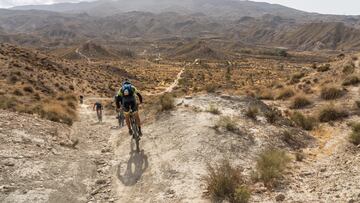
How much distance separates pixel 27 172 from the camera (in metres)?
10.9

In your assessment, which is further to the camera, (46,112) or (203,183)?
(46,112)

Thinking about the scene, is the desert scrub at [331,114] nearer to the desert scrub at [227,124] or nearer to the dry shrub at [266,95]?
the desert scrub at [227,124]

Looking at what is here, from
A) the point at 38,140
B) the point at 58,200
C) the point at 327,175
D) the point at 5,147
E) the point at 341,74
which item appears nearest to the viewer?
the point at 58,200

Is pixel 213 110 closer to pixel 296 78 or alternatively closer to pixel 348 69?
pixel 348 69

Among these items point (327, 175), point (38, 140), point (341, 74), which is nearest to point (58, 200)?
point (38, 140)

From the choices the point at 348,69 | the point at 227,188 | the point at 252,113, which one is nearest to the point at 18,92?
the point at 252,113

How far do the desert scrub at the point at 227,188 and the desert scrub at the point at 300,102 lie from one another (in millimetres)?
10691

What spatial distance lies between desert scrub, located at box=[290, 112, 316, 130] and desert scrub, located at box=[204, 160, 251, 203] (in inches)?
272

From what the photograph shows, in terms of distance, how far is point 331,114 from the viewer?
16297 millimetres

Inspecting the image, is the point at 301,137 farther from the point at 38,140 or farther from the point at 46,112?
the point at 46,112

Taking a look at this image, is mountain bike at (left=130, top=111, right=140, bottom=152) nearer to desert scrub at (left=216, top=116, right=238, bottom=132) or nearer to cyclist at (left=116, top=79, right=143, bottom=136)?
cyclist at (left=116, top=79, right=143, bottom=136)

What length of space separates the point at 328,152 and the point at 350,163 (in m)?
1.93

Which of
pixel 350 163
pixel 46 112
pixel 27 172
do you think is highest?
pixel 350 163

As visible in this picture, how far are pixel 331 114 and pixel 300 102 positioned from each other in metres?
3.37
